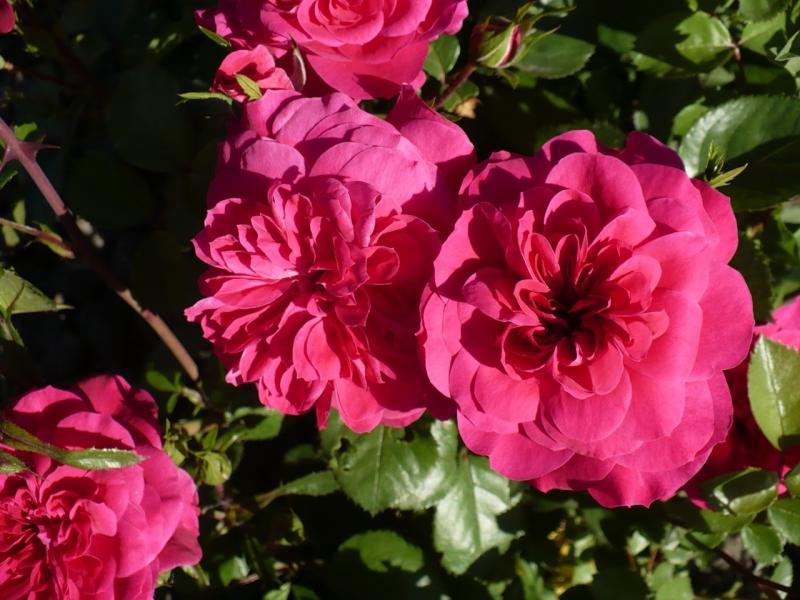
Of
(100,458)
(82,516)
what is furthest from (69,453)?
(82,516)

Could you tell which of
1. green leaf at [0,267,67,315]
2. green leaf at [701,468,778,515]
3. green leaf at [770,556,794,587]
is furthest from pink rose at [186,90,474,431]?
green leaf at [770,556,794,587]

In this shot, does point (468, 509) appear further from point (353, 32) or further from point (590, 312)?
point (353, 32)

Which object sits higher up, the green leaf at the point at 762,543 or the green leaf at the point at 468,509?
the green leaf at the point at 762,543

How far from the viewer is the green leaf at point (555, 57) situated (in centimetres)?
126

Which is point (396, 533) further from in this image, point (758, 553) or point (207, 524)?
point (758, 553)

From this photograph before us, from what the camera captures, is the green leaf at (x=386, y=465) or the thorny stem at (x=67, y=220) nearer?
the thorny stem at (x=67, y=220)

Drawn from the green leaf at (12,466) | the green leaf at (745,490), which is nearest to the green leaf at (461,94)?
the green leaf at (745,490)

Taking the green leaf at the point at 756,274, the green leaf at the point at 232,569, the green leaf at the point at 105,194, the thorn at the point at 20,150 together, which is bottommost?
the green leaf at the point at 232,569

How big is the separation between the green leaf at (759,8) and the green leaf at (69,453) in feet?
3.38

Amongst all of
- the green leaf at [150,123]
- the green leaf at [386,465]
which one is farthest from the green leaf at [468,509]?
the green leaf at [150,123]

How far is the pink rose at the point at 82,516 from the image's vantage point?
0.92 meters

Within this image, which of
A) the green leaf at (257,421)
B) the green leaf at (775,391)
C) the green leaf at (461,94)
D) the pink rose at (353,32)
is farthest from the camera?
the green leaf at (257,421)

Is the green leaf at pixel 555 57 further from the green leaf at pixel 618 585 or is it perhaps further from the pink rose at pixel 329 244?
the green leaf at pixel 618 585

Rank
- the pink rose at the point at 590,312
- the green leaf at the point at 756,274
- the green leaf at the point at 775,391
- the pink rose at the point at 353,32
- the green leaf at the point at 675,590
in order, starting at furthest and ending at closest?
1. the green leaf at the point at 675,590
2. the green leaf at the point at 756,274
3. the green leaf at the point at 775,391
4. the pink rose at the point at 353,32
5. the pink rose at the point at 590,312
